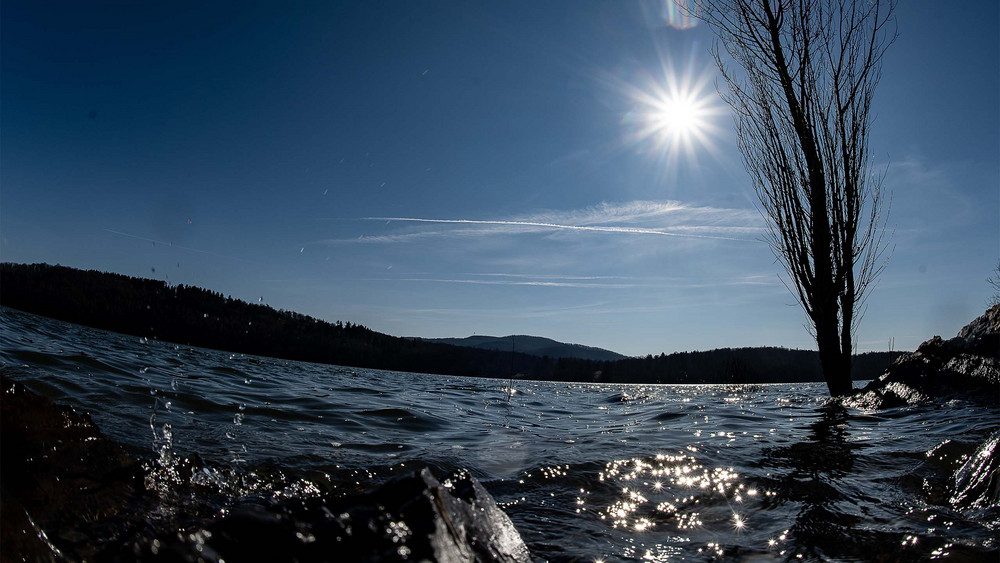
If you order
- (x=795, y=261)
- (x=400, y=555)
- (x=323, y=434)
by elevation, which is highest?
(x=795, y=261)

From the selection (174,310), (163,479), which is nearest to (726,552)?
(163,479)

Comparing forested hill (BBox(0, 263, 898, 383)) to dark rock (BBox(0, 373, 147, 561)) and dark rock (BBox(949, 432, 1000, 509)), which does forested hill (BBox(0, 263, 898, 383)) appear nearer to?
dark rock (BBox(0, 373, 147, 561))

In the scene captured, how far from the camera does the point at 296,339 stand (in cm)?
4188

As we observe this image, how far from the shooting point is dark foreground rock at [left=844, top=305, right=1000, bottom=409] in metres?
5.63

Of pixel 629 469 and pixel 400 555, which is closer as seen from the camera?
pixel 400 555

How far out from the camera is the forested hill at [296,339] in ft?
83.1

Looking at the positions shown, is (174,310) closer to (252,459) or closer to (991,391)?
(252,459)

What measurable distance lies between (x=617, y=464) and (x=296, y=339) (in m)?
42.8

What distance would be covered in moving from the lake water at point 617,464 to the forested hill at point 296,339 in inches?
957

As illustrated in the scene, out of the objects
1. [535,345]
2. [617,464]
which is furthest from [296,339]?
[535,345]

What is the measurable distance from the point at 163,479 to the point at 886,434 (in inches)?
255

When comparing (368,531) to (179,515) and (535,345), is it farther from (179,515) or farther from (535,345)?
(535,345)

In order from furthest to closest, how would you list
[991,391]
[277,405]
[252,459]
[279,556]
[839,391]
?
[839,391] < [277,405] < [991,391] < [252,459] < [279,556]

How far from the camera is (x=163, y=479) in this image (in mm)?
2766
